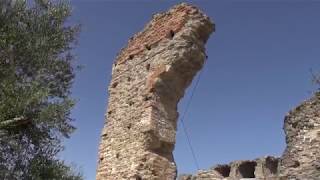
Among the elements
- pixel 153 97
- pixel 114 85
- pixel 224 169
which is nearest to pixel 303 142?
pixel 153 97

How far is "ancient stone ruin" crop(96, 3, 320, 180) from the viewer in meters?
8.93

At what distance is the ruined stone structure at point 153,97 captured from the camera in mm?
9094

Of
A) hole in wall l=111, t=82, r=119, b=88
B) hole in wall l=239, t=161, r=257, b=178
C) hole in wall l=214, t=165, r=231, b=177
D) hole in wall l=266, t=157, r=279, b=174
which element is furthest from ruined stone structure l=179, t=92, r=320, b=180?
hole in wall l=214, t=165, r=231, b=177

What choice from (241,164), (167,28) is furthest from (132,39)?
(241,164)

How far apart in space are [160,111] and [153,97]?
341 millimetres

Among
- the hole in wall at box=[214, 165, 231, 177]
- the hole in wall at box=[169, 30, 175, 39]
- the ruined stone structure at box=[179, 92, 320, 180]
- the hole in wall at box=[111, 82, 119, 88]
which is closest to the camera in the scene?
the ruined stone structure at box=[179, 92, 320, 180]

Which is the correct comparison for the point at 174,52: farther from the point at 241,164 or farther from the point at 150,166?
the point at 241,164

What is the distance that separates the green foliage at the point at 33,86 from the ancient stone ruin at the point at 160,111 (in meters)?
1.22

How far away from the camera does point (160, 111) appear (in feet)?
30.9

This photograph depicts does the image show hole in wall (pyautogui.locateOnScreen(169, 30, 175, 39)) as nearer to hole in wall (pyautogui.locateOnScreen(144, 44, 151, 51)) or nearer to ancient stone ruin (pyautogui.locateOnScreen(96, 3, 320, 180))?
ancient stone ruin (pyautogui.locateOnScreen(96, 3, 320, 180))

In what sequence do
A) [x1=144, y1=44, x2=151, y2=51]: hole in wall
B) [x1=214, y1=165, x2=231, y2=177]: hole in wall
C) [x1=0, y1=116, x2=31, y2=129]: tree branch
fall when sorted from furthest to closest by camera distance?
[x1=214, y1=165, x2=231, y2=177]: hole in wall → [x1=144, y1=44, x2=151, y2=51]: hole in wall → [x1=0, y1=116, x2=31, y2=129]: tree branch

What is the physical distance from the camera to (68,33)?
11297 millimetres

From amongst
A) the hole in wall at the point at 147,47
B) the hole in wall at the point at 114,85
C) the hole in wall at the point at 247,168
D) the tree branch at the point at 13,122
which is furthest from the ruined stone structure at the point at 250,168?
the tree branch at the point at 13,122

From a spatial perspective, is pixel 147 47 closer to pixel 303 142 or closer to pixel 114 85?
pixel 114 85
